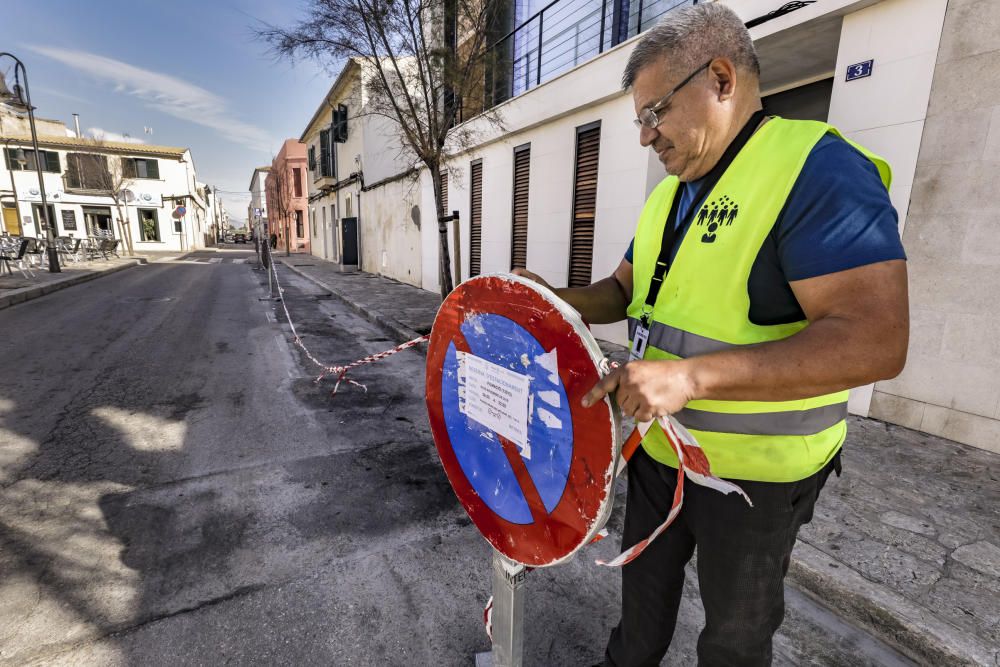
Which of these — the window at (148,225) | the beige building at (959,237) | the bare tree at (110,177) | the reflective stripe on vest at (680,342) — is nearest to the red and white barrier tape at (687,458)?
the reflective stripe on vest at (680,342)

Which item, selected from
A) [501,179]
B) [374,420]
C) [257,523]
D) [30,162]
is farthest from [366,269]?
[30,162]

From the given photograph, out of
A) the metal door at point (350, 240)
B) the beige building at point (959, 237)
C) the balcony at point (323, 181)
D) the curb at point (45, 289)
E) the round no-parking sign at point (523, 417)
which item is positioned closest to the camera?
the round no-parking sign at point (523, 417)

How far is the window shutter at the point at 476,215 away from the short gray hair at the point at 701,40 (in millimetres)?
9957

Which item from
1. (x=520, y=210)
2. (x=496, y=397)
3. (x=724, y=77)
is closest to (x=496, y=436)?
(x=496, y=397)

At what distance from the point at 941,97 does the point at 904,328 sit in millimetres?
4277

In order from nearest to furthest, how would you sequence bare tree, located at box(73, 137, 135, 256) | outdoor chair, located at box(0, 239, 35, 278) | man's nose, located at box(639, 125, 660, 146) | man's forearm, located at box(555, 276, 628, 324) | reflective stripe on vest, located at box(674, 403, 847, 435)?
1. reflective stripe on vest, located at box(674, 403, 847, 435)
2. man's nose, located at box(639, 125, 660, 146)
3. man's forearm, located at box(555, 276, 628, 324)
4. outdoor chair, located at box(0, 239, 35, 278)
5. bare tree, located at box(73, 137, 135, 256)

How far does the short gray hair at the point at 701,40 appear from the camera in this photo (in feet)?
3.80

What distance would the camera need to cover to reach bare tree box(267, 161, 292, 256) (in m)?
42.9

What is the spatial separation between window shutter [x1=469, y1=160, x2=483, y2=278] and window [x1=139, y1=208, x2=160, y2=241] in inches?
1438

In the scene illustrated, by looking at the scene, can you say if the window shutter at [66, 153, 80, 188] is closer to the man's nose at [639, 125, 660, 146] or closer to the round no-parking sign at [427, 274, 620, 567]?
the round no-parking sign at [427, 274, 620, 567]

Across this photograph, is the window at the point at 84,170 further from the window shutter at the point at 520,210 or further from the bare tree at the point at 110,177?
the window shutter at the point at 520,210

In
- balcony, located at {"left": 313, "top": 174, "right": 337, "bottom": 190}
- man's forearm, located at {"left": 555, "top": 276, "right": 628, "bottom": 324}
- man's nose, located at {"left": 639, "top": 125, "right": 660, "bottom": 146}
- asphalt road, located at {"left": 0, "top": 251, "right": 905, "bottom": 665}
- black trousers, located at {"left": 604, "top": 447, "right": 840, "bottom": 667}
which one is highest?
balcony, located at {"left": 313, "top": 174, "right": 337, "bottom": 190}

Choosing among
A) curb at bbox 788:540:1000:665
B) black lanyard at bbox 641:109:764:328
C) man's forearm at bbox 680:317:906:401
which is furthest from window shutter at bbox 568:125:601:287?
man's forearm at bbox 680:317:906:401

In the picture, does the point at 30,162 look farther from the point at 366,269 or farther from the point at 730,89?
the point at 730,89
